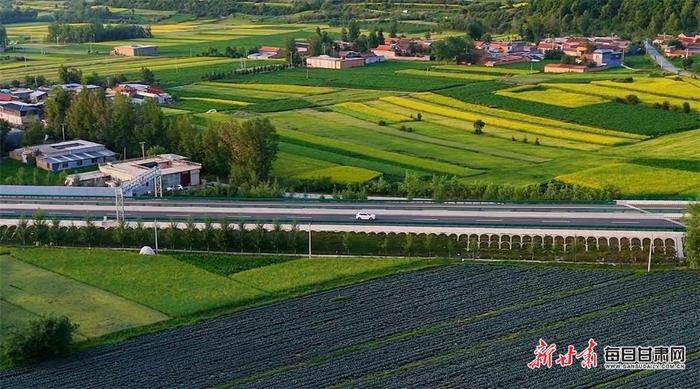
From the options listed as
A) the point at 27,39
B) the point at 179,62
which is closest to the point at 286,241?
the point at 179,62

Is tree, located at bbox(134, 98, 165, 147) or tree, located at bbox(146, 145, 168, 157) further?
tree, located at bbox(134, 98, 165, 147)

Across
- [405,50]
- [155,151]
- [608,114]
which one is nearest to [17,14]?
[405,50]

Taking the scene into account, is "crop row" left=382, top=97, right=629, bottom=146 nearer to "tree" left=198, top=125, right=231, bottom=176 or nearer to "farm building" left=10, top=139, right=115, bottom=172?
"tree" left=198, top=125, right=231, bottom=176

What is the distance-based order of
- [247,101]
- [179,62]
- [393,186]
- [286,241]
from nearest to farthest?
[286,241], [393,186], [247,101], [179,62]

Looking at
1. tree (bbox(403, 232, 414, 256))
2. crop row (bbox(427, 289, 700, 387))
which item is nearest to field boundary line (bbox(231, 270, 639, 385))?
crop row (bbox(427, 289, 700, 387))

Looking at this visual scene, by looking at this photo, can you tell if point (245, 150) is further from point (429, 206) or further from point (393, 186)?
point (429, 206)
